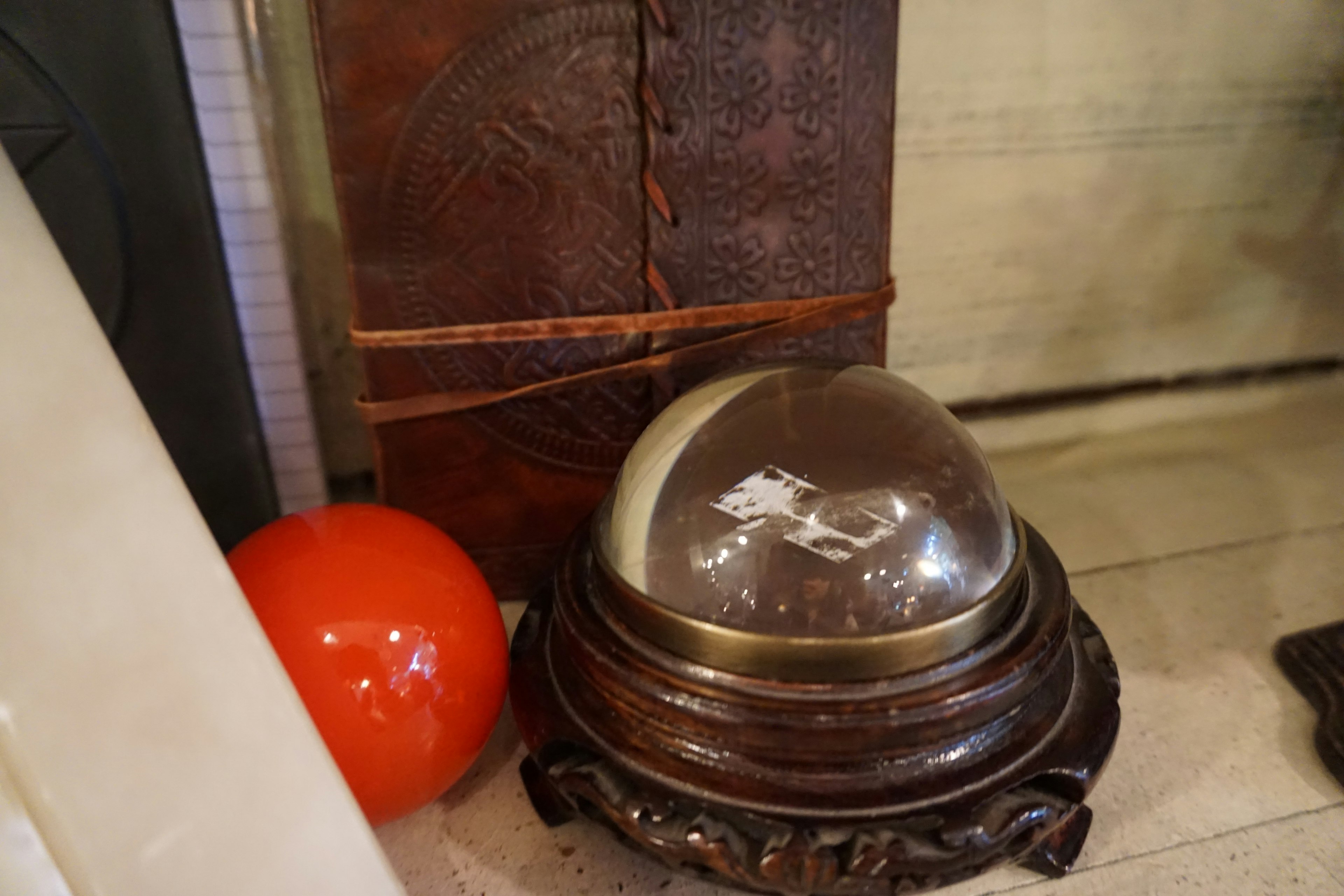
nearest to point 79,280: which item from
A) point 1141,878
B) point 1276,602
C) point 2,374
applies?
point 2,374

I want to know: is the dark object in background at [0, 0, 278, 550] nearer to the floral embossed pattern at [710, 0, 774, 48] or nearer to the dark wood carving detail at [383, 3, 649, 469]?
the dark wood carving detail at [383, 3, 649, 469]

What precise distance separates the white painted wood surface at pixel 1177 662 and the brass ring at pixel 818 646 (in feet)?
0.68

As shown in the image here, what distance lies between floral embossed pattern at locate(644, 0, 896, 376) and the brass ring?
1.24ft

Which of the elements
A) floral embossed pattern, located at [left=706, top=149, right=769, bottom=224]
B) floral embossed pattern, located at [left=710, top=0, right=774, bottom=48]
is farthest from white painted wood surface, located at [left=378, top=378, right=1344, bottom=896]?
floral embossed pattern, located at [left=710, top=0, right=774, bottom=48]

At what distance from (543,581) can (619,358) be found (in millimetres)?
242

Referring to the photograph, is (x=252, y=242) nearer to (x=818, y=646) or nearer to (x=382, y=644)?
(x=382, y=644)

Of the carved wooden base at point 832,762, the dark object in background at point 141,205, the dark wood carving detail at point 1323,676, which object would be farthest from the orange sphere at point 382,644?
the dark wood carving detail at point 1323,676

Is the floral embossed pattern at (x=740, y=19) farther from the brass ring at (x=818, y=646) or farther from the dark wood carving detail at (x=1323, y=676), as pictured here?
the dark wood carving detail at (x=1323, y=676)

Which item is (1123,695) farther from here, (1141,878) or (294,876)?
(294,876)

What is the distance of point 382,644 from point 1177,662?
30.6 inches

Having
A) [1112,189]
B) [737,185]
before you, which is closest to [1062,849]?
[737,185]

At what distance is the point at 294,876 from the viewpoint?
1.59ft

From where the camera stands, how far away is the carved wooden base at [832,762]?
0.54 meters

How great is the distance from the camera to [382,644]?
0.63 metres
